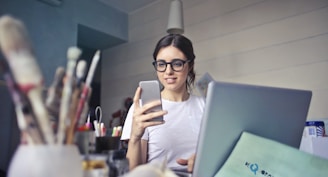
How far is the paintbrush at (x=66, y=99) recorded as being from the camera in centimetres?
36

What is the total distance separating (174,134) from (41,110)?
79cm

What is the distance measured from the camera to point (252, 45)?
193cm

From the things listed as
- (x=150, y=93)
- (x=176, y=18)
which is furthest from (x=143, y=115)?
(x=176, y=18)

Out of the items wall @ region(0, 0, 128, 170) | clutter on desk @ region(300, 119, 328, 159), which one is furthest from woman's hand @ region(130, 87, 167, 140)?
wall @ region(0, 0, 128, 170)

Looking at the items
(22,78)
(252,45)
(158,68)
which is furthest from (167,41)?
(252,45)

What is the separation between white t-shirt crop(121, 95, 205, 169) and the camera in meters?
1.03

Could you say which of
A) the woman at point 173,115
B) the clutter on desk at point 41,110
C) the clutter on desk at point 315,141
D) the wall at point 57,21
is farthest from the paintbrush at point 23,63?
the wall at point 57,21

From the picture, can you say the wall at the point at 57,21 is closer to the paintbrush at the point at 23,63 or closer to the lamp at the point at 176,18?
the lamp at the point at 176,18

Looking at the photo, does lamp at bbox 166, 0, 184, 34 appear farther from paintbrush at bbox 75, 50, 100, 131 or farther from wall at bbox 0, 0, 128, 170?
paintbrush at bbox 75, 50, 100, 131

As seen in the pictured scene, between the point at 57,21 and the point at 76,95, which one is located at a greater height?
the point at 57,21

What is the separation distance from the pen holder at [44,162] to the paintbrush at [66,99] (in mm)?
18

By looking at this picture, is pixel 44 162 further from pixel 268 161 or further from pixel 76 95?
pixel 268 161

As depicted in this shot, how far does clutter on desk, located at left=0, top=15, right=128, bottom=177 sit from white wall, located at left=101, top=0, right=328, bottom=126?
164 centimetres

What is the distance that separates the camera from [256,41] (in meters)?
1.92
